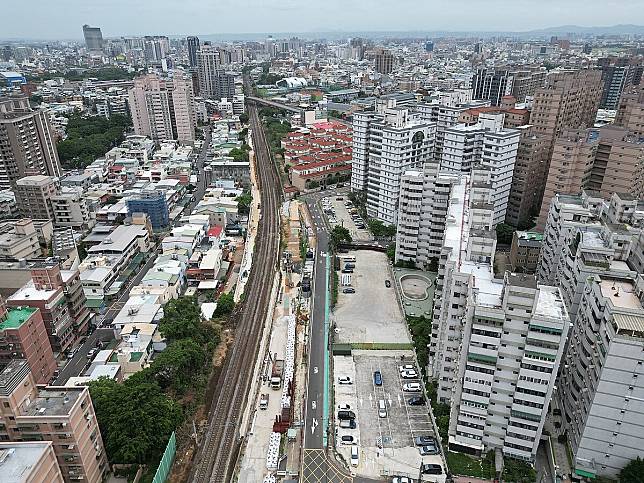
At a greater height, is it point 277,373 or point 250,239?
point 277,373

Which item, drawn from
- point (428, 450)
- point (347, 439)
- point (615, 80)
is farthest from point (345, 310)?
point (615, 80)

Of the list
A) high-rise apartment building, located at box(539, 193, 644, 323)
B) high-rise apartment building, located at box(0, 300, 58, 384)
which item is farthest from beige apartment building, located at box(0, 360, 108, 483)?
high-rise apartment building, located at box(539, 193, 644, 323)

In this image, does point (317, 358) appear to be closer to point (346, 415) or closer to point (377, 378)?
point (377, 378)

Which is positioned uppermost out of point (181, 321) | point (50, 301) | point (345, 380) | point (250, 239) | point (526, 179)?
point (526, 179)

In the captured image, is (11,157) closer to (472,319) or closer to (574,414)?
(472,319)

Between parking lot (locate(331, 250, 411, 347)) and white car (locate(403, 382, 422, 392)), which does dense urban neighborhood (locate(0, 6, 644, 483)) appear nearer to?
parking lot (locate(331, 250, 411, 347))

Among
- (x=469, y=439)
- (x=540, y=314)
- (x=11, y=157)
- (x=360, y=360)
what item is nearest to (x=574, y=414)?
(x=469, y=439)

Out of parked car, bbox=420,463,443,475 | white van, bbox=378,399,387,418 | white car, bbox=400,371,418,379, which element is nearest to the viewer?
parked car, bbox=420,463,443,475
